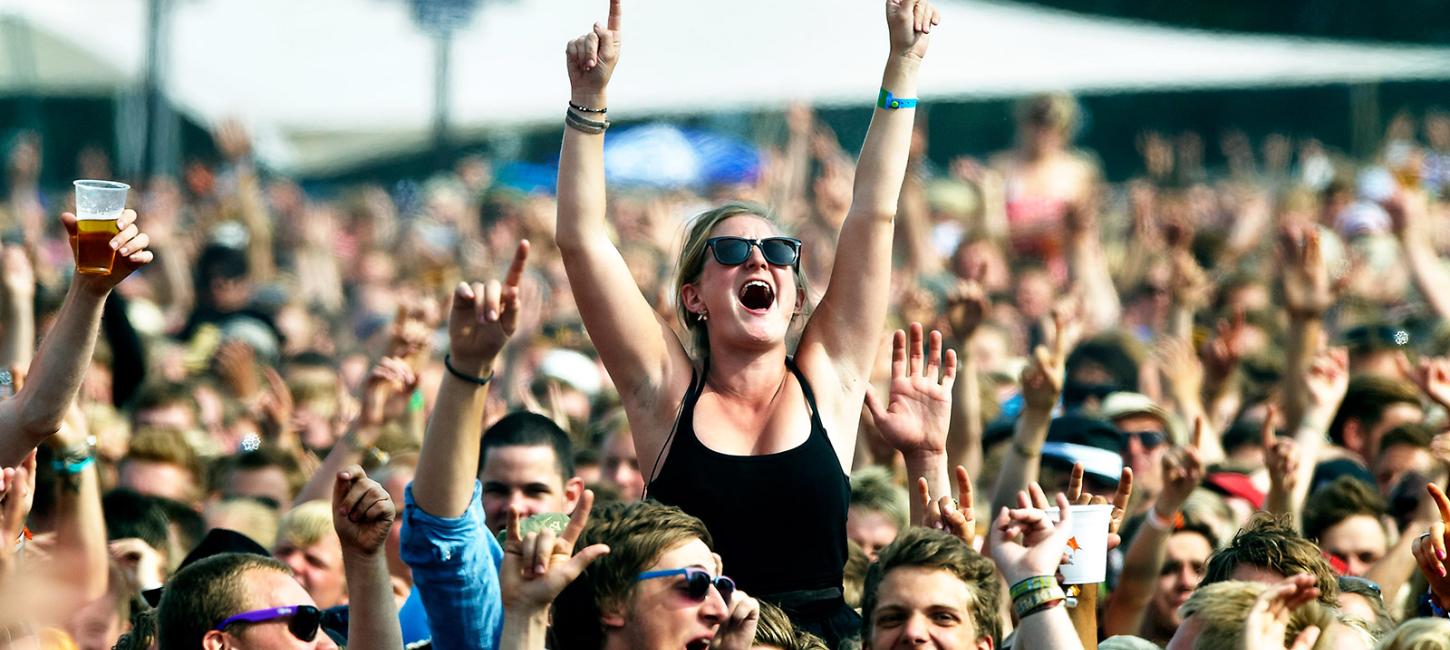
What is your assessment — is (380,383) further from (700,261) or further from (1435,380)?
(1435,380)

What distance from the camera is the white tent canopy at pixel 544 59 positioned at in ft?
66.9

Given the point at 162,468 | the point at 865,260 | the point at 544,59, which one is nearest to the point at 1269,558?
the point at 865,260

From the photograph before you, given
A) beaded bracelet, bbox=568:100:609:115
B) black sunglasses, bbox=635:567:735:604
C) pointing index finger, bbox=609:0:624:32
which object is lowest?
black sunglasses, bbox=635:567:735:604

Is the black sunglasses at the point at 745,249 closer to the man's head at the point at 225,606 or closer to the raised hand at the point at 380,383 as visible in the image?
the man's head at the point at 225,606

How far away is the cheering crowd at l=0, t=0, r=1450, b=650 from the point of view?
4016mm

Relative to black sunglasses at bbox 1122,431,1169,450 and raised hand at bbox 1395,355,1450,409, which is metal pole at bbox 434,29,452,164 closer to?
black sunglasses at bbox 1122,431,1169,450

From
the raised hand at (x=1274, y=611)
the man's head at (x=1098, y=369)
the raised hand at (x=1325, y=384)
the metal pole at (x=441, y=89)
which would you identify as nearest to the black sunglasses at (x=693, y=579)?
the raised hand at (x=1274, y=611)

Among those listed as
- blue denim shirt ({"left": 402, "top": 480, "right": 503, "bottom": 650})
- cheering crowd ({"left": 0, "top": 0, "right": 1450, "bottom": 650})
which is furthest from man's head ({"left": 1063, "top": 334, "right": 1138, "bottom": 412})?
A: blue denim shirt ({"left": 402, "top": 480, "right": 503, "bottom": 650})

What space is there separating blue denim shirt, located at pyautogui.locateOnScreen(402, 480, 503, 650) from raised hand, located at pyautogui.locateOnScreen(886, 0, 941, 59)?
1.59 metres

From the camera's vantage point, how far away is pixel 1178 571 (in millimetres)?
5914

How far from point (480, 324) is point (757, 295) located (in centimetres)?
70

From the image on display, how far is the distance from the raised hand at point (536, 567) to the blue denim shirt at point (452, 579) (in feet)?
1.74

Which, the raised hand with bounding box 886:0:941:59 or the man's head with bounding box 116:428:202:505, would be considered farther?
the man's head with bounding box 116:428:202:505

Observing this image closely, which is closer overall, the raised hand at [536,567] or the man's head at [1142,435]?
the raised hand at [536,567]
